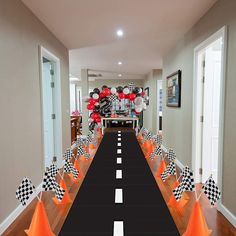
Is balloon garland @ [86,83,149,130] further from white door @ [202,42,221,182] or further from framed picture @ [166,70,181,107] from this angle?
white door @ [202,42,221,182]

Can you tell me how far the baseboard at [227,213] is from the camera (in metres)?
2.28

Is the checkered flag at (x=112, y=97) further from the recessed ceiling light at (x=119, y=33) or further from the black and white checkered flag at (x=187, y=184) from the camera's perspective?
the black and white checkered flag at (x=187, y=184)

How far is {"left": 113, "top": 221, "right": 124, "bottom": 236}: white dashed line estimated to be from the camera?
1.38 m

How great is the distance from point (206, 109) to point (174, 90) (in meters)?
1.37

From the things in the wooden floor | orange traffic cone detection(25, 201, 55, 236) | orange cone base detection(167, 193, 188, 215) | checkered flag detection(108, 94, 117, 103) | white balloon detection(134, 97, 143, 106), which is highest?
checkered flag detection(108, 94, 117, 103)

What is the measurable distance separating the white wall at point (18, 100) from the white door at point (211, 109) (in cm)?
255

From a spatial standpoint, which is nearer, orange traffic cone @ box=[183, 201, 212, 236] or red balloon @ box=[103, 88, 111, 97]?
orange traffic cone @ box=[183, 201, 212, 236]

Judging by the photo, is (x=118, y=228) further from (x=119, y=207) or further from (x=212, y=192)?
(x=212, y=192)

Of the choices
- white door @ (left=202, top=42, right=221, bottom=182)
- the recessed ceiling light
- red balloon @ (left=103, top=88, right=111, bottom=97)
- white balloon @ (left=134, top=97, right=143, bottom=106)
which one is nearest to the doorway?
white door @ (left=202, top=42, right=221, bottom=182)

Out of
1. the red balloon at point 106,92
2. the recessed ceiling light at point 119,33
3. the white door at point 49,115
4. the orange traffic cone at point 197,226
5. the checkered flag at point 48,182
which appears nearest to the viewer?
the orange traffic cone at point 197,226

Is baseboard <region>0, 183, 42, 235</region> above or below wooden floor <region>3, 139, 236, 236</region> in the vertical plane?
above

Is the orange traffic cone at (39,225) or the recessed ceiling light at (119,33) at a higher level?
the recessed ceiling light at (119,33)

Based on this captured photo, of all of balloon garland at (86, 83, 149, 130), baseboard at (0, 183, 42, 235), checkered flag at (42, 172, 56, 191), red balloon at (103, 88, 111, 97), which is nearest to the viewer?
checkered flag at (42, 172, 56, 191)

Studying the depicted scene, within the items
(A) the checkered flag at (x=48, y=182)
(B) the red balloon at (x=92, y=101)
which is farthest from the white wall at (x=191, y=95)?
(B) the red balloon at (x=92, y=101)
